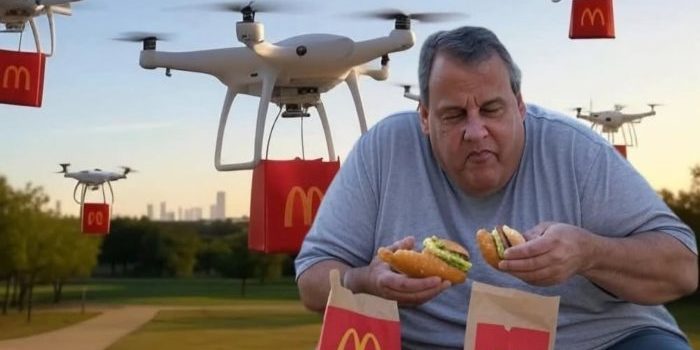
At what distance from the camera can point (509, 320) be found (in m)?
1.54

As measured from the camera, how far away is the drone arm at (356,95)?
20.5 ft

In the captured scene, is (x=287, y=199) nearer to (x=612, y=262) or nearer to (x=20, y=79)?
(x=20, y=79)

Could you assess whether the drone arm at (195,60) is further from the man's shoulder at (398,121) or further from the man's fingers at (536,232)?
the man's fingers at (536,232)

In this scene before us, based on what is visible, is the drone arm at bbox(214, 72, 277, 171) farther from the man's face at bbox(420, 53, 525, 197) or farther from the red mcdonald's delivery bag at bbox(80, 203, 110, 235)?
the man's face at bbox(420, 53, 525, 197)

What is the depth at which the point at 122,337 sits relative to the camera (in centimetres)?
2762

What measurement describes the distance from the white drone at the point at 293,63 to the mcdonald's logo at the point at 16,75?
0.84 meters

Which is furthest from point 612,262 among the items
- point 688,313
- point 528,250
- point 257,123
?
point 688,313

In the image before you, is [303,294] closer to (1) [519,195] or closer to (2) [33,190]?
(1) [519,195]

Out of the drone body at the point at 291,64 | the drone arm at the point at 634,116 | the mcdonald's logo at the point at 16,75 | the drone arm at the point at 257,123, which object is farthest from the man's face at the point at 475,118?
the drone arm at the point at 634,116

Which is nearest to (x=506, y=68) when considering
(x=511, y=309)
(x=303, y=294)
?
(x=511, y=309)

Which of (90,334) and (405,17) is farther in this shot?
(90,334)

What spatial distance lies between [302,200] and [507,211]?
3.40 metres

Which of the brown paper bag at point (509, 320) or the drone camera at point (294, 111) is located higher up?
the drone camera at point (294, 111)

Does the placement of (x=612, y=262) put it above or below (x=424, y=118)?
below
